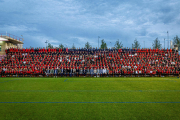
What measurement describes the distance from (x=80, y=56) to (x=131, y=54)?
35.3 feet

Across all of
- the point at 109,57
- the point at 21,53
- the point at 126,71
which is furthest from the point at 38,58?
the point at 126,71

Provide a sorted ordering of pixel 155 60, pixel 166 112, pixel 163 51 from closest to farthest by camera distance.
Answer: pixel 166 112, pixel 155 60, pixel 163 51

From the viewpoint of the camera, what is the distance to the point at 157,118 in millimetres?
5793

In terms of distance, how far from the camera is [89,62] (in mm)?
29984

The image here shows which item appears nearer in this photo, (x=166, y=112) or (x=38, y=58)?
(x=166, y=112)

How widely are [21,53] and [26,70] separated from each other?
657 centimetres

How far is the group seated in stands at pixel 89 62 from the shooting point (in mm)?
27109

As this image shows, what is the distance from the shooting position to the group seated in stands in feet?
88.9

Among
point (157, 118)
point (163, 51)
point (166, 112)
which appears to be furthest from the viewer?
point (163, 51)

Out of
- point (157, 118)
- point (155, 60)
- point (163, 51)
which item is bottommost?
point (157, 118)

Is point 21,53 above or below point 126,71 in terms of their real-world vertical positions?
above

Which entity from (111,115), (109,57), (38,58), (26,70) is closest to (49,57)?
(38,58)

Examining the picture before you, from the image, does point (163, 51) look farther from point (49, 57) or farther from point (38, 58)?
point (38, 58)

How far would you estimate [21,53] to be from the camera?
32.4 meters
